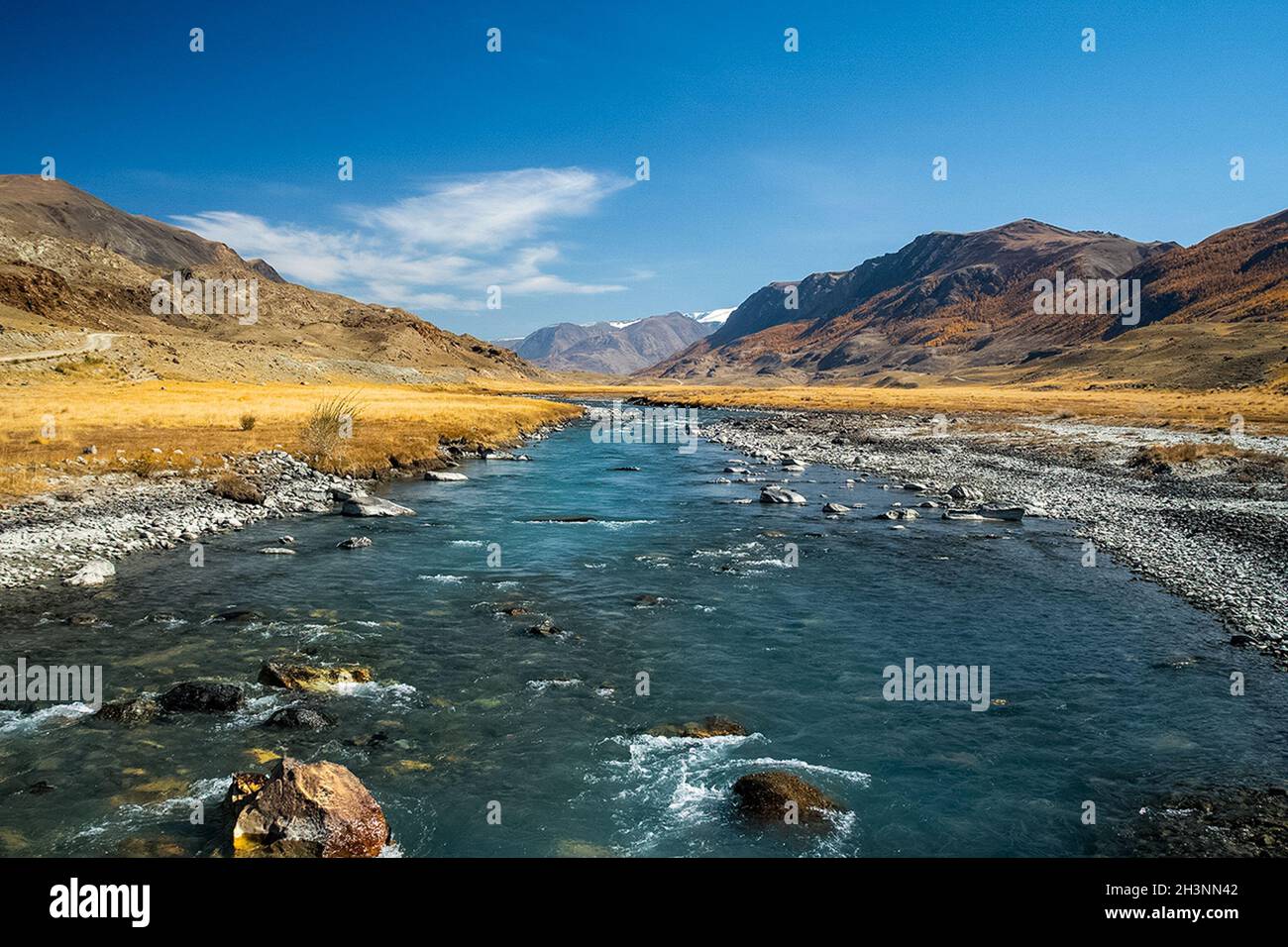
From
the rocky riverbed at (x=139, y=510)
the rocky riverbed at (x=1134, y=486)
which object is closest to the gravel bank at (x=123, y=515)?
the rocky riverbed at (x=139, y=510)

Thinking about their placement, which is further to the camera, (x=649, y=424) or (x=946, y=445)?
(x=649, y=424)

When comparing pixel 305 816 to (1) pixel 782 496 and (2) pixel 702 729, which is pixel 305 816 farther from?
(1) pixel 782 496

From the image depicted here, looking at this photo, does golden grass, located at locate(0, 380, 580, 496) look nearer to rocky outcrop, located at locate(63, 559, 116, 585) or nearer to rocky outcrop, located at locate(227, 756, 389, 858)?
rocky outcrop, located at locate(63, 559, 116, 585)

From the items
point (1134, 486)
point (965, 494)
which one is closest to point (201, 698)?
point (965, 494)

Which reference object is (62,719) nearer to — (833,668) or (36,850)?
(36,850)

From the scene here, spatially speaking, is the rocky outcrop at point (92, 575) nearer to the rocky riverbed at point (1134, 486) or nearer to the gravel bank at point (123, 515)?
the gravel bank at point (123, 515)
